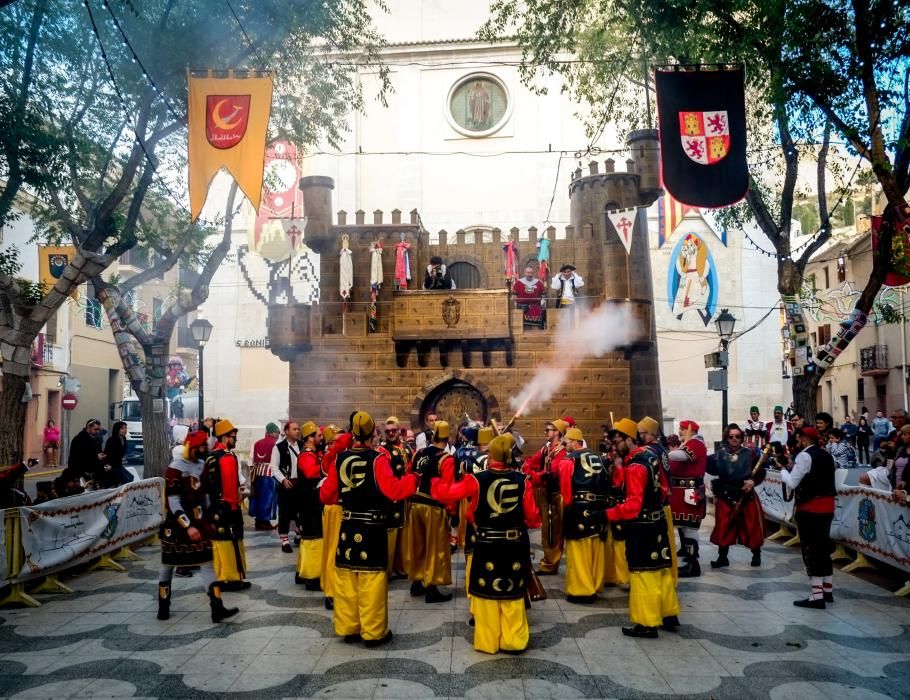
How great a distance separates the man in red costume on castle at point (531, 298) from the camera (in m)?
21.0

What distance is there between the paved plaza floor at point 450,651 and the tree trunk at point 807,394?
5081mm

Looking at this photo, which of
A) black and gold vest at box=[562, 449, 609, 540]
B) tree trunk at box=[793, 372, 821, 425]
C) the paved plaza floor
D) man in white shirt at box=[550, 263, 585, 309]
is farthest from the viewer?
man in white shirt at box=[550, 263, 585, 309]

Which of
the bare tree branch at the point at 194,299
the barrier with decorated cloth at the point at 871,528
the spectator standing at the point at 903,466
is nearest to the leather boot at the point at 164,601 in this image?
the barrier with decorated cloth at the point at 871,528

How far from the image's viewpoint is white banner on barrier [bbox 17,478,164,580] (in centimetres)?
891

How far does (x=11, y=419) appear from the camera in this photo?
11312 millimetres

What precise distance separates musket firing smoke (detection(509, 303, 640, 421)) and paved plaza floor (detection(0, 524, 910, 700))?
469 inches

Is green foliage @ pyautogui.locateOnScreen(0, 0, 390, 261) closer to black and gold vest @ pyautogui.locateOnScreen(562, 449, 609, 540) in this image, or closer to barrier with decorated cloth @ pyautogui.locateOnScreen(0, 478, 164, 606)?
barrier with decorated cloth @ pyautogui.locateOnScreen(0, 478, 164, 606)

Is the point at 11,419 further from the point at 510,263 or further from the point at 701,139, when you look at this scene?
the point at 510,263

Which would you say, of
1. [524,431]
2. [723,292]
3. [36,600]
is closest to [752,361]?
[723,292]

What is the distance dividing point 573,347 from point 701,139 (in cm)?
1044

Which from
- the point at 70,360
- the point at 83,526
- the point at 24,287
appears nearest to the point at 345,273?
the point at 24,287

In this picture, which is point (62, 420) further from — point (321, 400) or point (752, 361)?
point (752, 361)

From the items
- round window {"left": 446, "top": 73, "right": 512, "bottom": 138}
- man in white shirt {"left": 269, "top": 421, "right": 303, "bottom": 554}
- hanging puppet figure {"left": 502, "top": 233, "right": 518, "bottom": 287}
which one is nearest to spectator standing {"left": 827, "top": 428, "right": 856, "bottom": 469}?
man in white shirt {"left": 269, "top": 421, "right": 303, "bottom": 554}

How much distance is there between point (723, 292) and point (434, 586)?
27.5 metres
